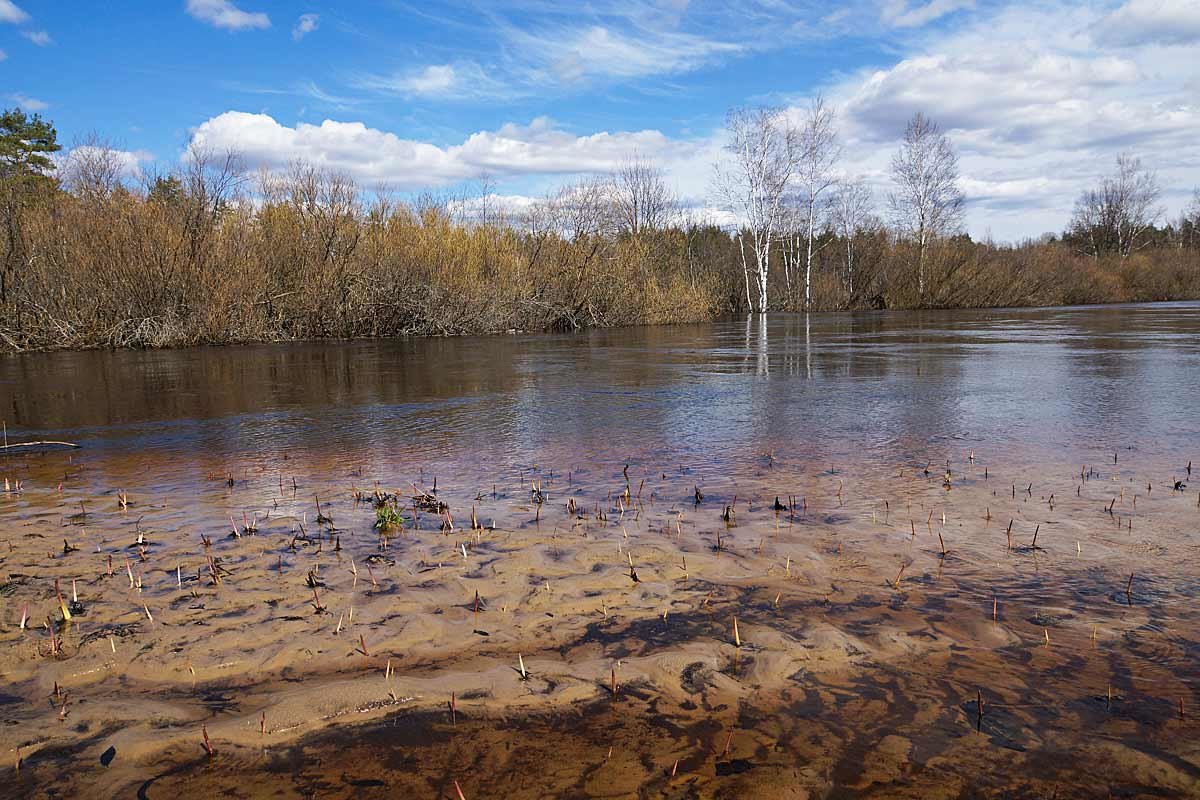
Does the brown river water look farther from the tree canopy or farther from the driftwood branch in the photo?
the tree canopy

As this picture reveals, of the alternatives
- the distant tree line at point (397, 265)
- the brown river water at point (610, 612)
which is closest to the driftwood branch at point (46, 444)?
the brown river water at point (610, 612)

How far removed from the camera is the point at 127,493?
17.0ft

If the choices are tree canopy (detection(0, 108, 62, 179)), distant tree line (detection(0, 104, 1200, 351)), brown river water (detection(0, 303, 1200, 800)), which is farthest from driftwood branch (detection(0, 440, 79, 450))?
tree canopy (detection(0, 108, 62, 179))

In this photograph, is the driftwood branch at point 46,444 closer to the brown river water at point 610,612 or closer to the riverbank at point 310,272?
the brown river water at point 610,612

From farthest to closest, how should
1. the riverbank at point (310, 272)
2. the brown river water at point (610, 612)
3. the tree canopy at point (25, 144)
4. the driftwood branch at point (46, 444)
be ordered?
the tree canopy at point (25, 144), the riverbank at point (310, 272), the driftwood branch at point (46, 444), the brown river water at point (610, 612)

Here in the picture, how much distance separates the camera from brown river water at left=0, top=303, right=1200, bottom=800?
2164 mm

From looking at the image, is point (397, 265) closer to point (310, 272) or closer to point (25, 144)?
point (310, 272)

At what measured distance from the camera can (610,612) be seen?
3.17 m

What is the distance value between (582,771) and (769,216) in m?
38.3

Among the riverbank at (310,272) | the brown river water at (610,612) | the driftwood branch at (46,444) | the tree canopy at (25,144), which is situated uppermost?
the tree canopy at (25,144)

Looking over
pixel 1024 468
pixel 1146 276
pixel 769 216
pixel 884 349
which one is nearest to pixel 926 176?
pixel 769 216

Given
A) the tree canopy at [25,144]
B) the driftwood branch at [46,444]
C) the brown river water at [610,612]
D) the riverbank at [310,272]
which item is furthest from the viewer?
the tree canopy at [25,144]

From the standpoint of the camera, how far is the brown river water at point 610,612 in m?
2.16

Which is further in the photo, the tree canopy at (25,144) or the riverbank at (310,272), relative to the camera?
the tree canopy at (25,144)
